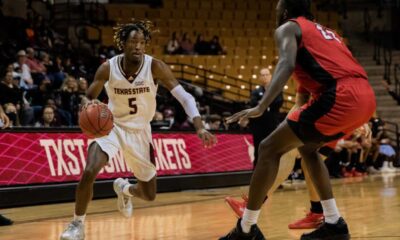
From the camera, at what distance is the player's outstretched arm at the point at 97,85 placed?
6434 mm

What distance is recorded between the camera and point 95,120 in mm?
6016

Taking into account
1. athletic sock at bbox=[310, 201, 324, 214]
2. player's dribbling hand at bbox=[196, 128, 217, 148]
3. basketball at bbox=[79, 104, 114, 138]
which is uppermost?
basketball at bbox=[79, 104, 114, 138]

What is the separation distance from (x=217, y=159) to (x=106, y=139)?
7151 mm

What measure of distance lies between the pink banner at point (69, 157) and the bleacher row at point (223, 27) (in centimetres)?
718

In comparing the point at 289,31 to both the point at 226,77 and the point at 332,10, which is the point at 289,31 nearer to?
the point at 226,77

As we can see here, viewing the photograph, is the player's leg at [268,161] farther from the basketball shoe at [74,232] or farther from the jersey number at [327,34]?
the basketball shoe at [74,232]

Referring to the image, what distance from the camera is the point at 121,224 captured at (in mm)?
7656

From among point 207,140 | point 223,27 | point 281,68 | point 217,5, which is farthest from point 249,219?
point 217,5

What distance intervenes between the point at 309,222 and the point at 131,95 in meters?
2.00

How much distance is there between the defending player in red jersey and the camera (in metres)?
5.25

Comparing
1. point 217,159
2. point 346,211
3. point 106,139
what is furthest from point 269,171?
point 217,159

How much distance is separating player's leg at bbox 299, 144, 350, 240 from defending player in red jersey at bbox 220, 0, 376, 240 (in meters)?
0.37

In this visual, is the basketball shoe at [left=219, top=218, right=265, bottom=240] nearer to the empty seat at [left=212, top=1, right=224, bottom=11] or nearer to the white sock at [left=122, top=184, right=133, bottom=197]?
the white sock at [left=122, top=184, right=133, bottom=197]

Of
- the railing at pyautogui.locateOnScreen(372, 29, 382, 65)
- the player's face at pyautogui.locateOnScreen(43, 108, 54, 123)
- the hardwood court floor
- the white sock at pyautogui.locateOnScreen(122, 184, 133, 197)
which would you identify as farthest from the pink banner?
the railing at pyautogui.locateOnScreen(372, 29, 382, 65)
